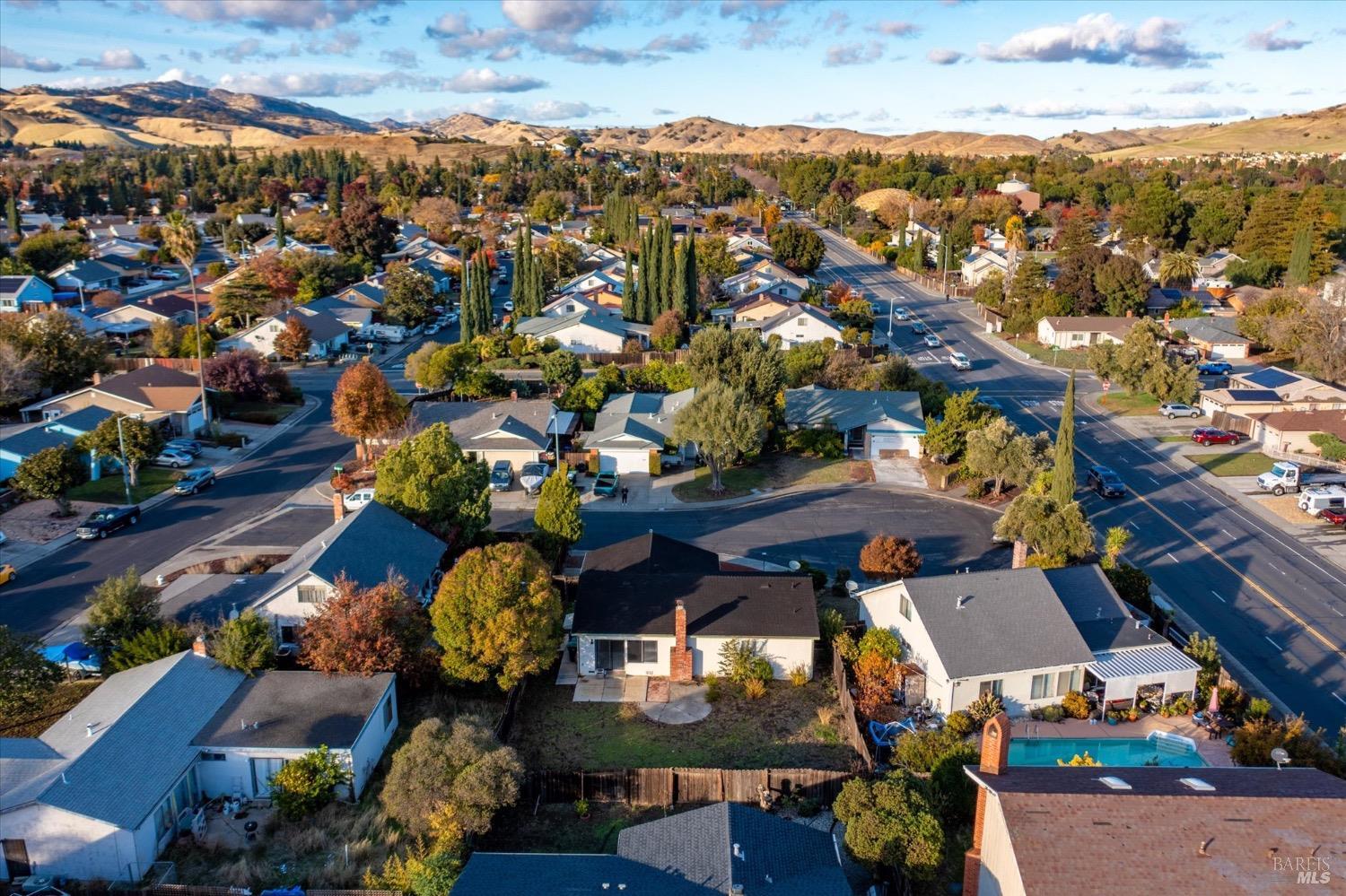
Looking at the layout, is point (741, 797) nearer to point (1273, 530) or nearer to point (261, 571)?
point (261, 571)

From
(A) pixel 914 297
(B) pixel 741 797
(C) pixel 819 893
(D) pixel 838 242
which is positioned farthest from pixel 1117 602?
(D) pixel 838 242

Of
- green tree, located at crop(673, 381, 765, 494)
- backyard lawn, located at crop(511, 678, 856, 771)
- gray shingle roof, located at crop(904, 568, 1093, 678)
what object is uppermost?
green tree, located at crop(673, 381, 765, 494)

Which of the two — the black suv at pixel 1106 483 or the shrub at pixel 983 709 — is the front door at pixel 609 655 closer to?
the shrub at pixel 983 709

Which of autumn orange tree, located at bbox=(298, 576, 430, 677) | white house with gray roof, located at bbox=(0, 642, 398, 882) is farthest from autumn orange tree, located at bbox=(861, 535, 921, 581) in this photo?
white house with gray roof, located at bbox=(0, 642, 398, 882)

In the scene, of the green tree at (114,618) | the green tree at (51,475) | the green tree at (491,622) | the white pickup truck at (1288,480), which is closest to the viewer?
the green tree at (491,622)

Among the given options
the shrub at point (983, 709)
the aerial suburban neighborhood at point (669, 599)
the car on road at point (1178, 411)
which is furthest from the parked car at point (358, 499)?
the car on road at point (1178, 411)

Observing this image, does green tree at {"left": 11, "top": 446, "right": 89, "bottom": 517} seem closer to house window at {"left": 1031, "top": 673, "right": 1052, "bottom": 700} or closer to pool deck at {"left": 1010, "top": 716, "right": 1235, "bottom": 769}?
pool deck at {"left": 1010, "top": 716, "right": 1235, "bottom": 769}

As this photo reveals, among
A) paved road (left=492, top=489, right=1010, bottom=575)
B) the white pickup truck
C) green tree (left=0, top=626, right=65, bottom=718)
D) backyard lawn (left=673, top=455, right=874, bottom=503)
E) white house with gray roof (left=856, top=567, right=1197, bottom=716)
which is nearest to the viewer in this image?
green tree (left=0, top=626, right=65, bottom=718)
